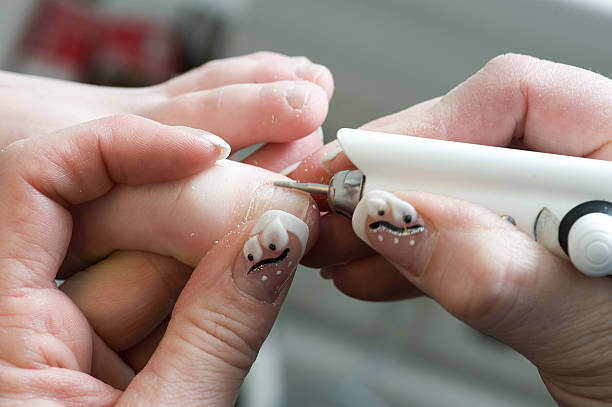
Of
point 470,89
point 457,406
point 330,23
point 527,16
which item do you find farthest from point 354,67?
point 457,406

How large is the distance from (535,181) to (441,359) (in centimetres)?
66

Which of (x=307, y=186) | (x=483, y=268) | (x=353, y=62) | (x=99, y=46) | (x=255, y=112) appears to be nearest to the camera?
(x=483, y=268)

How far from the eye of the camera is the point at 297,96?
54 cm

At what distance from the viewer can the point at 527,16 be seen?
72 centimetres

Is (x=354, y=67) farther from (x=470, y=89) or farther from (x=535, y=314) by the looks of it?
(x=535, y=314)

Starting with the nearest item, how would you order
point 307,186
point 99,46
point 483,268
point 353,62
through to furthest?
point 483,268, point 307,186, point 353,62, point 99,46

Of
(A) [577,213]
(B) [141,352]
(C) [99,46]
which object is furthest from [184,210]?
(C) [99,46]

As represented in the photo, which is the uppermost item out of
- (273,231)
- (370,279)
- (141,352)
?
(273,231)

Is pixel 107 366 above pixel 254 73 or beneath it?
beneath

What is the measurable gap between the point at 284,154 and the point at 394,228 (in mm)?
222

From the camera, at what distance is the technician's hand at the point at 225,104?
0.55 meters

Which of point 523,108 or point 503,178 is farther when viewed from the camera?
point 523,108

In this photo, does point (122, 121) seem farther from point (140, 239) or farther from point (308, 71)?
point (308, 71)

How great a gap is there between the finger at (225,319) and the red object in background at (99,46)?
27.7 inches
